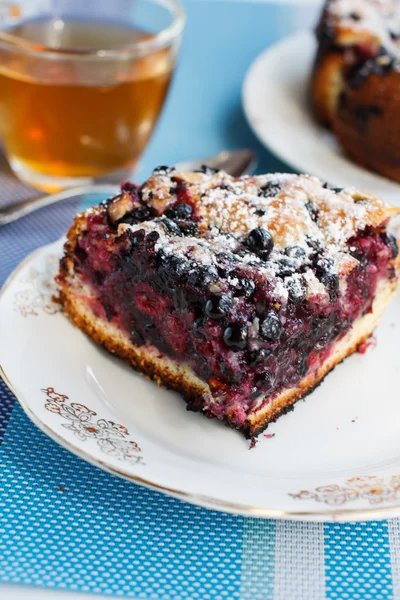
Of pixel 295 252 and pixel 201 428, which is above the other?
pixel 295 252

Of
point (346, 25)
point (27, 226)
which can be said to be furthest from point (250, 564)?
point (346, 25)

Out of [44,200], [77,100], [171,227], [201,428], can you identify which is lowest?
[44,200]

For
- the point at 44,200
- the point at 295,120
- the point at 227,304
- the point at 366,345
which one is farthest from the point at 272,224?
the point at 295,120

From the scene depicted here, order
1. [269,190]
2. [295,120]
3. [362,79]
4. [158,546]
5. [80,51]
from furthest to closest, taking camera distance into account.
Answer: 1. [295,120]
2. [362,79]
3. [80,51]
4. [269,190]
5. [158,546]

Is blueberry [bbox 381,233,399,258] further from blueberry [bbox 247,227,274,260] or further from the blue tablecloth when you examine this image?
the blue tablecloth

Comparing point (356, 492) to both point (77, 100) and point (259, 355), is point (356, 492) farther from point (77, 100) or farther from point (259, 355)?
point (77, 100)

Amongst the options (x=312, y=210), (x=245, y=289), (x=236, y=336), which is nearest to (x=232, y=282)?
(x=245, y=289)

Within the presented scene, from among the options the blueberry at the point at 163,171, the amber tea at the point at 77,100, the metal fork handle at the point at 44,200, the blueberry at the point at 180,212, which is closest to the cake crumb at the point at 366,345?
the blueberry at the point at 180,212

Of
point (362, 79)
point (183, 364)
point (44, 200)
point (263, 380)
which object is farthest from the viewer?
point (362, 79)

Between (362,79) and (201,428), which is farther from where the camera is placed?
(362,79)

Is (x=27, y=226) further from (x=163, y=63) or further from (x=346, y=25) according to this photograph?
(x=346, y=25)
